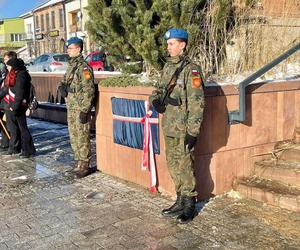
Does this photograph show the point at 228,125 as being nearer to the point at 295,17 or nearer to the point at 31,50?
the point at 295,17

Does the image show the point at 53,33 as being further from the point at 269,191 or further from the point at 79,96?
the point at 269,191

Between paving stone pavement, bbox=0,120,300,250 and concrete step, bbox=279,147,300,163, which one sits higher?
concrete step, bbox=279,147,300,163

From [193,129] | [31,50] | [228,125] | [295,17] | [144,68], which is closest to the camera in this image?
[193,129]

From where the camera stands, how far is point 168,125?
468 centimetres

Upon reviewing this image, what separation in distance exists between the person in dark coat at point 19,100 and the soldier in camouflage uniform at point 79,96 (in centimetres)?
154

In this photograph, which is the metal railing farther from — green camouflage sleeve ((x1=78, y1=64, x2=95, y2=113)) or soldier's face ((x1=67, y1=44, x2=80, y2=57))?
soldier's face ((x1=67, y1=44, x2=80, y2=57))

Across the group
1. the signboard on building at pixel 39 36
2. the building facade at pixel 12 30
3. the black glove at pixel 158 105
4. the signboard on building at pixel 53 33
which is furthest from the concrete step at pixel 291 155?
the building facade at pixel 12 30

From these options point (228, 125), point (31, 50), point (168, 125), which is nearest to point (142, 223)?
point (168, 125)

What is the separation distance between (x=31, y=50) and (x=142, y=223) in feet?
184

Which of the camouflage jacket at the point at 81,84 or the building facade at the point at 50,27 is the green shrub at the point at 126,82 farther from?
the building facade at the point at 50,27

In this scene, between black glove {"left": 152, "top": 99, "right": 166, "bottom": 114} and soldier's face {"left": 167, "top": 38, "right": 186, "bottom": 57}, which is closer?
soldier's face {"left": 167, "top": 38, "right": 186, "bottom": 57}

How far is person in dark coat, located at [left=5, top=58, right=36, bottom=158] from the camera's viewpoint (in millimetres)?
7621

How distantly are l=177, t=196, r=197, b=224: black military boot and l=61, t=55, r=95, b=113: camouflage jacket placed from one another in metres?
2.15

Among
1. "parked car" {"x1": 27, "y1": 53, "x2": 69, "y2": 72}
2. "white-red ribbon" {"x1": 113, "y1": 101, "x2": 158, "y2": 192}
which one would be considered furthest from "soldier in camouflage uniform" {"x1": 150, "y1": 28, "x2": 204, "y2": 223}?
"parked car" {"x1": 27, "y1": 53, "x2": 69, "y2": 72}
